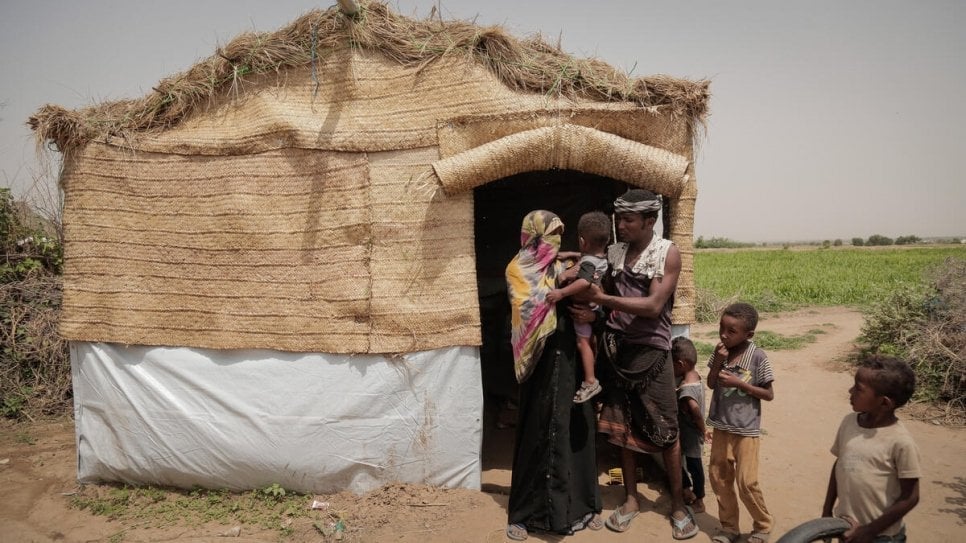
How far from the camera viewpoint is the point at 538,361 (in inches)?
128

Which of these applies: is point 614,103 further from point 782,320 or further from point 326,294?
point 782,320

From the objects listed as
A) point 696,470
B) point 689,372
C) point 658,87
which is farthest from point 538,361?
point 658,87

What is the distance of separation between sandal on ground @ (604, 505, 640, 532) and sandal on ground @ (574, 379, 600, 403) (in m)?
0.82

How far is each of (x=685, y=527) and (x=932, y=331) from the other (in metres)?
4.98

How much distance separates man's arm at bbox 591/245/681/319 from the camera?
9.85 ft

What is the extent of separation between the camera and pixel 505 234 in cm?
562

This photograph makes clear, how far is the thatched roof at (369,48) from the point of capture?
3629 millimetres

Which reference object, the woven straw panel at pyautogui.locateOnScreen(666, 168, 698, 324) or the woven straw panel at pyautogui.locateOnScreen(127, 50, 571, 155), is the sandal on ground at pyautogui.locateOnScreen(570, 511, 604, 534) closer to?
the woven straw panel at pyautogui.locateOnScreen(666, 168, 698, 324)

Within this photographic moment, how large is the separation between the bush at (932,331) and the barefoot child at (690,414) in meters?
3.88

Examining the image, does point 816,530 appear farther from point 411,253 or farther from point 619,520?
point 411,253

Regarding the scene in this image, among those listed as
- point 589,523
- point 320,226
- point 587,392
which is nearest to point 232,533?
point 320,226

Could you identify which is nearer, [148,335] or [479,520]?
[479,520]

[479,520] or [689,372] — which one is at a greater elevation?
[689,372]

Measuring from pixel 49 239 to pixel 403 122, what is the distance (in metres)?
5.82
